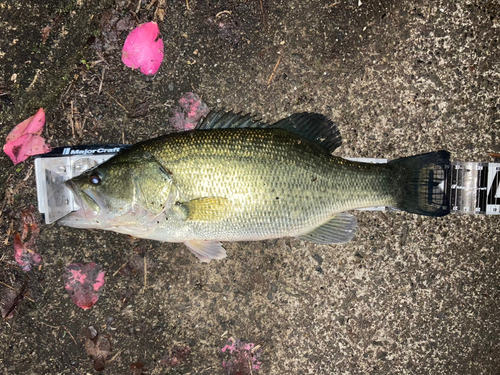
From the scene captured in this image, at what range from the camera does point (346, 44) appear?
265 centimetres

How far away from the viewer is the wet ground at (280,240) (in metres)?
2.57

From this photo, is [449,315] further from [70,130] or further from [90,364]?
[70,130]

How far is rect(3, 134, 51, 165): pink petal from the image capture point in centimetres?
252

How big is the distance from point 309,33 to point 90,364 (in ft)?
10.4

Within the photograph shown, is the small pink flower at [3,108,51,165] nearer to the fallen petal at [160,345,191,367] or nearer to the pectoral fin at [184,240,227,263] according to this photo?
the pectoral fin at [184,240,227,263]

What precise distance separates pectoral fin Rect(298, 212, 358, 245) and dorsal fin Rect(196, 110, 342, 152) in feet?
1.71

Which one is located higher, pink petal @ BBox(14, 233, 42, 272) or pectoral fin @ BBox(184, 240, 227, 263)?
pectoral fin @ BBox(184, 240, 227, 263)

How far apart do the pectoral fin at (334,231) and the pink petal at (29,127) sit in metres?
2.19

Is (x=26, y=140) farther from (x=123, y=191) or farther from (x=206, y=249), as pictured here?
(x=206, y=249)

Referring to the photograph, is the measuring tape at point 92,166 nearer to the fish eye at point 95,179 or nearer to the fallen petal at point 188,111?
the fish eye at point 95,179

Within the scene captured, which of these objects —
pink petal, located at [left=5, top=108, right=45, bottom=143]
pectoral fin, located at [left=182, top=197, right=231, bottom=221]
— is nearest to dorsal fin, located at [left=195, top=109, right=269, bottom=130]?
pectoral fin, located at [left=182, top=197, right=231, bottom=221]

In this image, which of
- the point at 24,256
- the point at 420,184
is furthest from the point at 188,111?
the point at 420,184

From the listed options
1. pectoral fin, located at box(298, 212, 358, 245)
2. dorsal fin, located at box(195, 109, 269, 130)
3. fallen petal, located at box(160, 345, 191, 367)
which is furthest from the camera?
fallen petal, located at box(160, 345, 191, 367)

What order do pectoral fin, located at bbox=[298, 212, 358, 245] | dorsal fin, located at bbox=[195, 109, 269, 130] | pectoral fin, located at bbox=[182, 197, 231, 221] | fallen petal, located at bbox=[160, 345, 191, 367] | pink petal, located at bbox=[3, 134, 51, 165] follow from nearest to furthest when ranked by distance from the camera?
pectoral fin, located at bbox=[182, 197, 231, 221]
dorsal fin, located at bbox=[195, 109, 269, 130]
pectoral fin, located at bbox=[298, 212, 358, 245]
pink petal, located at bbox=[3, 134, 51, 165]
fallen petal, located at bbox=[160, 345, 191, 367]
